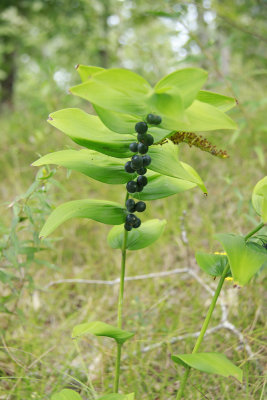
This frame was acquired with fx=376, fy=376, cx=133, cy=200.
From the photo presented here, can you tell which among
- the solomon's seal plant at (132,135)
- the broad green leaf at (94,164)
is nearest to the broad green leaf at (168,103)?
the solomon's seal plant at (132,135)

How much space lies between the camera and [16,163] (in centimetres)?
302

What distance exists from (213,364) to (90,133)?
1.56 feet

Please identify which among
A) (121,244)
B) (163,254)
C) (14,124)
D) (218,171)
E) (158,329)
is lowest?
(158,329)

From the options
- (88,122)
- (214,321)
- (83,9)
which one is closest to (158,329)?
(214,321)

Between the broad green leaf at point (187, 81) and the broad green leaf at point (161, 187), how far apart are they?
253mm

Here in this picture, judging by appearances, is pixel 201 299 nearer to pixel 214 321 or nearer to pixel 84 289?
pixel 214 321

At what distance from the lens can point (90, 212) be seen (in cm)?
80

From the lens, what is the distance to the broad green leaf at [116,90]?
57cm

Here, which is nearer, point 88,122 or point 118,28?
→ point 88,122

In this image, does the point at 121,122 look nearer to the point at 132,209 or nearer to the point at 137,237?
the point at 132,209

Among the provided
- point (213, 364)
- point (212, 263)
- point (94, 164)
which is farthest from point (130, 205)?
point (213, 364)

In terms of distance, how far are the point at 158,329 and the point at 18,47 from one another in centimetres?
758

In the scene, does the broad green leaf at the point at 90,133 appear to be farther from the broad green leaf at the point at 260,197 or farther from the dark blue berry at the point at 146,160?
the broad green leaf at the point at 260,197

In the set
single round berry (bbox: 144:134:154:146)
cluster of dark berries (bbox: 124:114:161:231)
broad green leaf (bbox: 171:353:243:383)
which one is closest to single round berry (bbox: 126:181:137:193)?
cluster of dark berries (bbox: 124:114:161:231)
